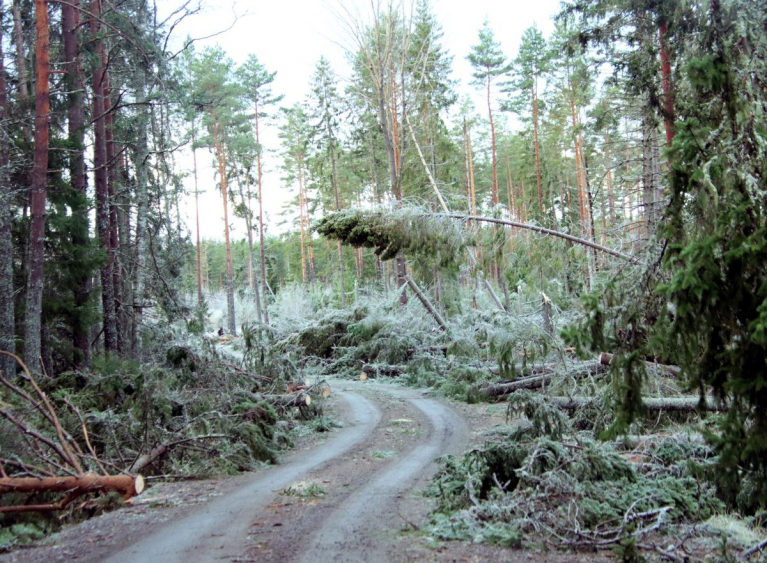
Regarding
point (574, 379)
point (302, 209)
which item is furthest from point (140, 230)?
point (302, 209)

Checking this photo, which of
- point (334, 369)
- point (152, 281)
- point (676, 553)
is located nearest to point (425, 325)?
point (334, 369)

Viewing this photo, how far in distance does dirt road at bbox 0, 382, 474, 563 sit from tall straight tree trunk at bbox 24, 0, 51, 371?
5.04 m

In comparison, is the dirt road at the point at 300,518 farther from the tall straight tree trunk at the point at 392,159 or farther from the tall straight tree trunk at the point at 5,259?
the tall straight tree trunk at the point at 392,159

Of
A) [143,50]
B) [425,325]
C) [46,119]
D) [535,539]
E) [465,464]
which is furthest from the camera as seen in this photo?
[425,325]

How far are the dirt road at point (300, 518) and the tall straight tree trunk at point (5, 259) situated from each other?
5.39 m

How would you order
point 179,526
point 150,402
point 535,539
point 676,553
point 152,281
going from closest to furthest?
point 676,553 → point 535,539 → point 179,526 → point 150,402 → point 152,281

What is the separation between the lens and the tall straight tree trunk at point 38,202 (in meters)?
9.36

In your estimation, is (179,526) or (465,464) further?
(465,464)

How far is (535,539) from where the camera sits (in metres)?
4.35

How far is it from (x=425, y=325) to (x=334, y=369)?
3282mm

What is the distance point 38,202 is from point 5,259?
1296 millimetres

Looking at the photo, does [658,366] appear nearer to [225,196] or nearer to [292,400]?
[292,400]

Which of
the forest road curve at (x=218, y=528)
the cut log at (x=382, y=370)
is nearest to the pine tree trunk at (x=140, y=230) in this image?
the cut log at (x=382, y=370)

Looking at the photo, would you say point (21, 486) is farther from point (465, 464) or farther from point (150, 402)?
point (465, 464)
